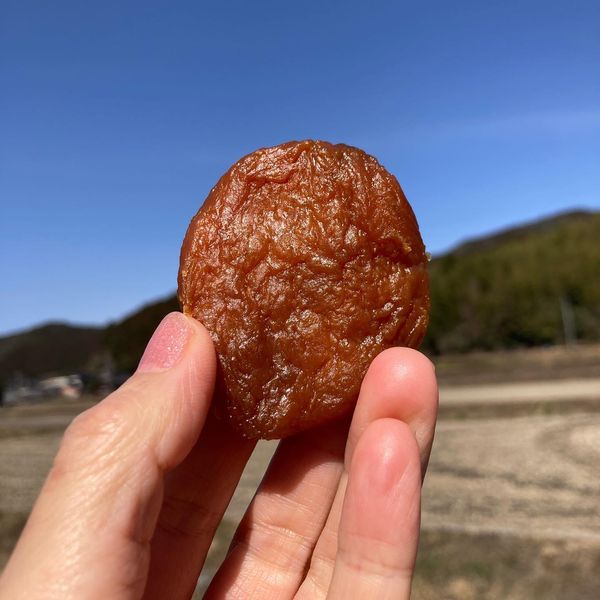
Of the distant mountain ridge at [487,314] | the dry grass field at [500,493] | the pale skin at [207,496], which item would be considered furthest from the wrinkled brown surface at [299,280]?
the distant mountain ridge at [487,314]

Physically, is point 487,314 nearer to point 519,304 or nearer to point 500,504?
point 519,304

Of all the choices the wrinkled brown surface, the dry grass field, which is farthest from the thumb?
the dry grass field

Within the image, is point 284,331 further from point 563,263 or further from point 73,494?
point 563,263

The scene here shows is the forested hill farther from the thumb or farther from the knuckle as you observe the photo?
the knuckle

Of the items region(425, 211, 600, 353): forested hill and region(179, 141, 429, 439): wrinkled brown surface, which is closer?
region(179, 141, 429, 439): wrinkled brown surface

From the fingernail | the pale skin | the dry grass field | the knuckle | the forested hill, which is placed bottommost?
the forested hill


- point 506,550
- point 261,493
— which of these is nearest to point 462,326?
point 506,550

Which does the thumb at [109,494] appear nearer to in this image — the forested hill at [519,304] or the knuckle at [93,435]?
the knuckle at [93,435]
